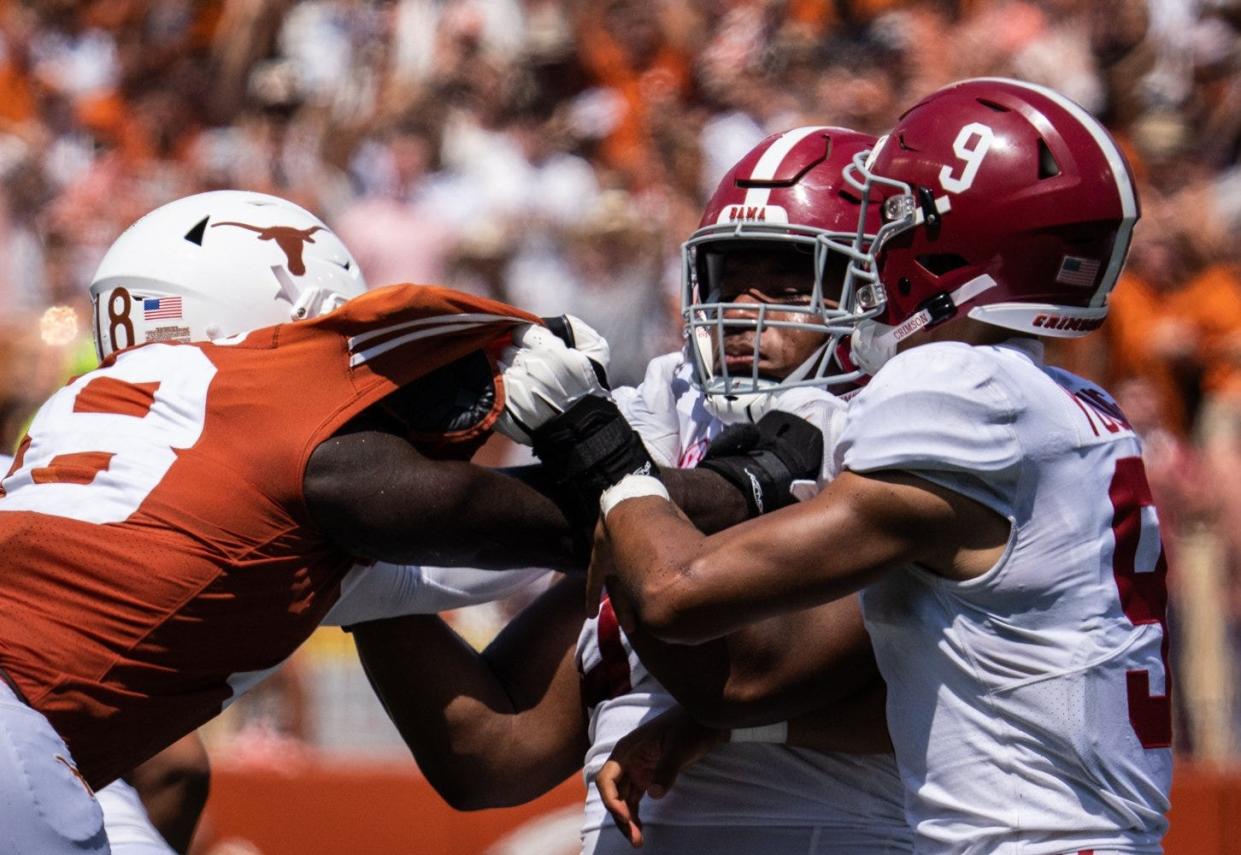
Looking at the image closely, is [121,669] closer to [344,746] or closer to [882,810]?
[882,810]

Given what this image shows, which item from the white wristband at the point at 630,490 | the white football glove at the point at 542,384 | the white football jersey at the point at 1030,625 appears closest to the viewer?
the white football jersey at the point at 1030,625

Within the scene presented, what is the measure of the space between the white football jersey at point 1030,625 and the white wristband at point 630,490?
14.2 inches

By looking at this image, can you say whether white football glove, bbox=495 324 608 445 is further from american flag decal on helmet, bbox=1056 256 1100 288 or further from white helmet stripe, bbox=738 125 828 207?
american flag decal on helmet, bbox=1056 256 1100 288

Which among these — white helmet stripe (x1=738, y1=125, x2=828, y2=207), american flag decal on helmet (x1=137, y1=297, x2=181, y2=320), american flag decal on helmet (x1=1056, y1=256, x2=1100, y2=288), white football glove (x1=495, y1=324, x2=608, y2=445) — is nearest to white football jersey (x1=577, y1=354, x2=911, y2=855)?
white helmet stripe (x1=738, y1=125, x2=828, y2=207)

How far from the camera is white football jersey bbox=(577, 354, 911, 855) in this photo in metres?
3.30

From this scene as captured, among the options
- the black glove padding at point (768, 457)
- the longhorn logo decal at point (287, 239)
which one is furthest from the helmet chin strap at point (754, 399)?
the longhorn logo decal at point (287, 239)

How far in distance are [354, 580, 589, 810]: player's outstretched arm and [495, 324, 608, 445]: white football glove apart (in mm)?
Result: 736

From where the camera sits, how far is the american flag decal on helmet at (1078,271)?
2.80m

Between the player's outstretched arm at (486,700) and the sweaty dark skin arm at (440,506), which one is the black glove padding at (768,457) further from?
the player's outstretched arm at (486,700)

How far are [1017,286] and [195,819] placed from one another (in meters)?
2.44

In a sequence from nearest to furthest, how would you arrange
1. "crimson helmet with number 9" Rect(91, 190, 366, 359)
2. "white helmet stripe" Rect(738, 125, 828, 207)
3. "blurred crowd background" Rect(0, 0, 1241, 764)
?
"crimson helmet with number 9" Rect(91, 190, 366, 359) < "white helmet stripe" Rect(738, 125, 828, 207) < "blurred crowd background" Rect(0, 0, 1241, 764)

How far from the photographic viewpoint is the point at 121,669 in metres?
2.99

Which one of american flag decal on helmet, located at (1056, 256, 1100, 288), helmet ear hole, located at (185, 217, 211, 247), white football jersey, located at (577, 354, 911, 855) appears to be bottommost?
white football jersey, located at (577, 354, 911, 855)

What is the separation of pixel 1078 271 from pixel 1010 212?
15 centimetres
